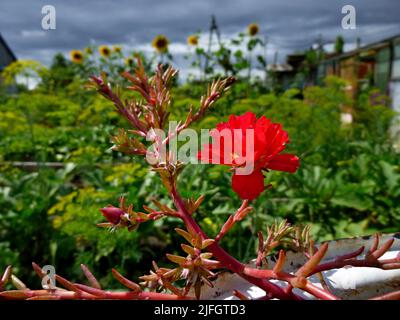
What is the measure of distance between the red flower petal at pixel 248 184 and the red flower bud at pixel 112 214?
0.37 feet

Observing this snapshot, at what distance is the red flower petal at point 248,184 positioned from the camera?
1.44ft

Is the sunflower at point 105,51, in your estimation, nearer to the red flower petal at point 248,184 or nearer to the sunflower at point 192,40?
the sunflower at point 192,40

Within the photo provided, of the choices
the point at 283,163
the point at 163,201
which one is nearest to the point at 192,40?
the point at 163,201

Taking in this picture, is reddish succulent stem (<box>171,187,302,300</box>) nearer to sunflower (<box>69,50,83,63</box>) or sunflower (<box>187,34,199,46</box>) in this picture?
sunflower (<box>187,34,199,46</box>)

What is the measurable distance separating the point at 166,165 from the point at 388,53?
993 centimetres

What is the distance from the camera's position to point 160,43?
5.18 metres

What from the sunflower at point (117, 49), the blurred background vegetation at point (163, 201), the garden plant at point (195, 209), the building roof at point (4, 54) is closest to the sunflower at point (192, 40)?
the sunflower at point (117, 49)

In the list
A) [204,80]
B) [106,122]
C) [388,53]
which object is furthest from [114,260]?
[388,53]

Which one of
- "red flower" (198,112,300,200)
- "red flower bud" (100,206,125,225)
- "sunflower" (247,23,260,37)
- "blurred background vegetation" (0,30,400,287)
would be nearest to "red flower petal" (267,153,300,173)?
"red flower" (198,112,300,200)

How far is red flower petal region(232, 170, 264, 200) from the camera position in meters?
0.44

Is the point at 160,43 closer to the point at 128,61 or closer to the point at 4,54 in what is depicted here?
the point at 128,61

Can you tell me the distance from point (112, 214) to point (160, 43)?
4.97 metres

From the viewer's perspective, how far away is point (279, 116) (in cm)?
301
